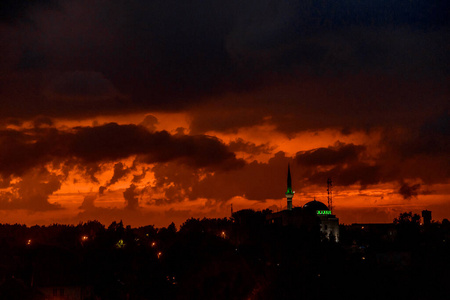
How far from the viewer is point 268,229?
11881 cm

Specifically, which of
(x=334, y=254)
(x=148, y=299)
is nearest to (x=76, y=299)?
(x=148, y=299)

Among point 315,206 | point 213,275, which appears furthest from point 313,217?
point 213,275

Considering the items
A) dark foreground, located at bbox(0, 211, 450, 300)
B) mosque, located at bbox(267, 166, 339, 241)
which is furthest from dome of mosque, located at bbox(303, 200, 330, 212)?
dark foreground, located at bbox(0, 211, 450, 300)

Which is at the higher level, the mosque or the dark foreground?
the mosque

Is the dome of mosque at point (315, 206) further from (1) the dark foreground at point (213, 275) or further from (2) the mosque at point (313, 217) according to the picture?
(1) the dark foreground at point (213, 275)

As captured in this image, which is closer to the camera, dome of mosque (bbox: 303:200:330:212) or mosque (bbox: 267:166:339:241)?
mosque (bbox: 267:166:339:241)

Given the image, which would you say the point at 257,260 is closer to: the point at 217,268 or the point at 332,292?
the point at 217,268

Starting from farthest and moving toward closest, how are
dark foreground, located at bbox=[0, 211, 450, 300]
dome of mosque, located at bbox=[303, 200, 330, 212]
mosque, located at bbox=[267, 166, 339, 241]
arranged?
dome of mosque, located at bbox=[303, 200, 330, 212] → mosque, located at bbox=[267, 166, 339, 241] → dark foreground, located at bbox=[0, 211, 450, 300]

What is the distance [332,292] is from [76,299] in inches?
973

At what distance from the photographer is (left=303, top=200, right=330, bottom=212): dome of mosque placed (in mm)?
174775

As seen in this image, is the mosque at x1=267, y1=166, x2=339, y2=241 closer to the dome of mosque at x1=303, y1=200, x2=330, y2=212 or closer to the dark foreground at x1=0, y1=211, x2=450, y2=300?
the dome of mosque at x1=303, y1=200, x2=330, y2=212

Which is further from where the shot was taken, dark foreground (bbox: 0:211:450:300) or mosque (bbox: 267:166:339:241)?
mosque (bbox: 267:166:339:241)

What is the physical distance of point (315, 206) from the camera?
176 metres

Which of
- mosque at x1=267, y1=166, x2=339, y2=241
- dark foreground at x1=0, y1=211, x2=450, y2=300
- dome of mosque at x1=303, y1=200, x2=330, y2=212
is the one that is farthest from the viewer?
dome of mosque at x1=303, y1=200, x2=330, y2=212
